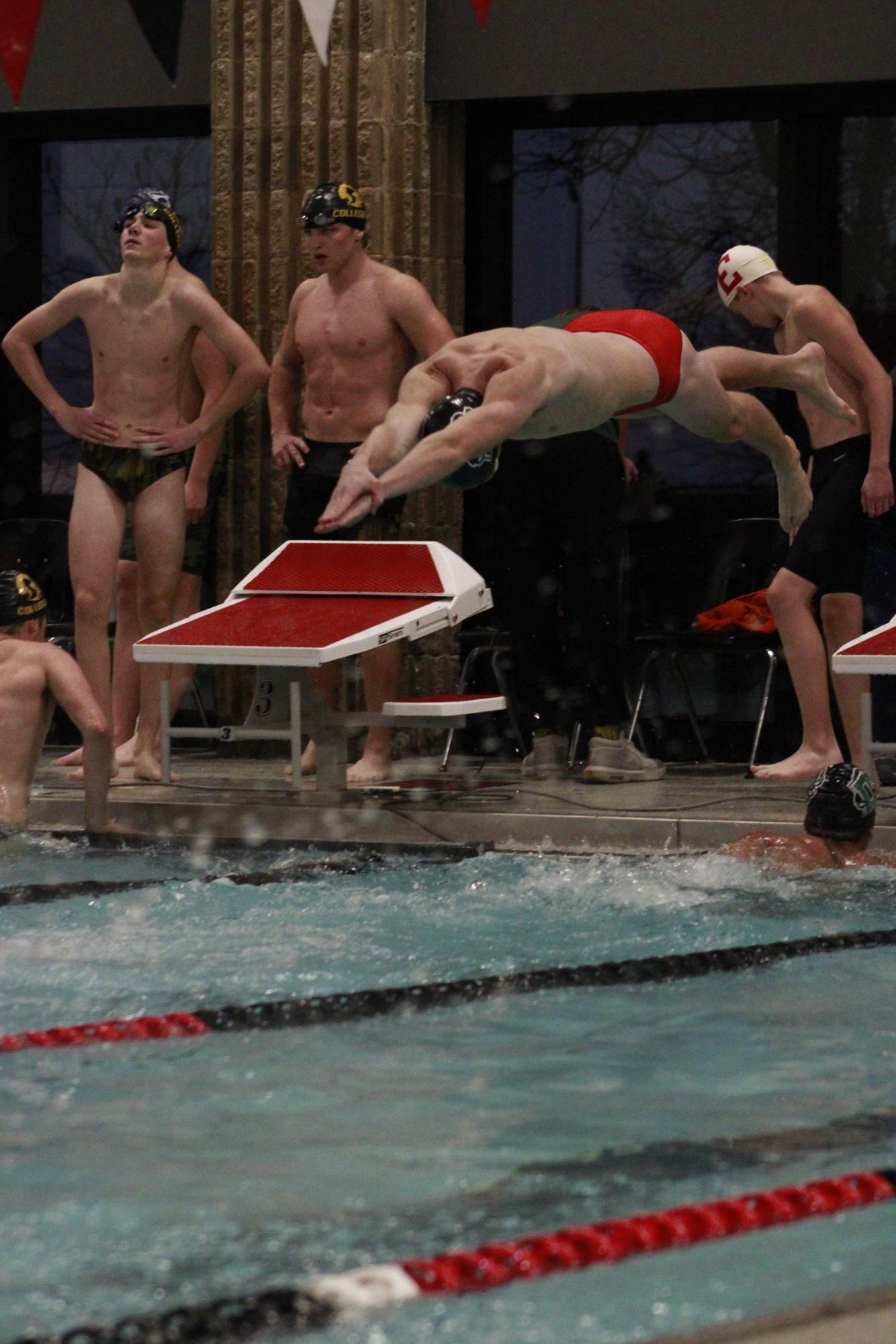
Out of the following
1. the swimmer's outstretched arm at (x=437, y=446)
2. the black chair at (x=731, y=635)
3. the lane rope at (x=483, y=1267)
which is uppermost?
the swimmer's outstretched arm at (x=437, y=446)

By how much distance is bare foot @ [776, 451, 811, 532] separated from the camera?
259 inches

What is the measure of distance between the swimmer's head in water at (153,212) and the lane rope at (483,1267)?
18.2 feet

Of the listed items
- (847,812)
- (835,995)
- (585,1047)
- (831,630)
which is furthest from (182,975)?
(831,630)

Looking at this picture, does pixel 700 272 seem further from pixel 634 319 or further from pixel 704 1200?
pixel 704 1200

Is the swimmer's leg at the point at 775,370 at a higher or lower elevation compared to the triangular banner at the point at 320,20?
lower

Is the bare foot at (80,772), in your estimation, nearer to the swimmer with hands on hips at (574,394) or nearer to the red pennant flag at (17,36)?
→ the swimmer with hands on hips at (574,394)

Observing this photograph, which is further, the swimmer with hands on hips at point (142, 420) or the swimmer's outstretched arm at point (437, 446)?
the swimmer with hands on hips at point (142, 420)

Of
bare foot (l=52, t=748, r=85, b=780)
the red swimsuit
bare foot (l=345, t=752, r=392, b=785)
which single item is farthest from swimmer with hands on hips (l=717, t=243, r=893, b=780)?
bare foot (l=52, t=748, r=85, b=780)

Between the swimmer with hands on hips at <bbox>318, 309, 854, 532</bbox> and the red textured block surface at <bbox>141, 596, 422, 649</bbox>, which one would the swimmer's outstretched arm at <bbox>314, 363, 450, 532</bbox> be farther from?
the red textured block surface at <bbox>141, 596, 422, 649</bbox>

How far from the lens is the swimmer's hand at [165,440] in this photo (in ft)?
25.0

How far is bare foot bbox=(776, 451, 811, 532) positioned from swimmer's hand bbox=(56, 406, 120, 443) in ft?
8.50

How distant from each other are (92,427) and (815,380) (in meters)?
2.79

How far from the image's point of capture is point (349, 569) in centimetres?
715

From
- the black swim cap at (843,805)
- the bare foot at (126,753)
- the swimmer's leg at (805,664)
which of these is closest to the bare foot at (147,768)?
the bare foot at (126,753)
